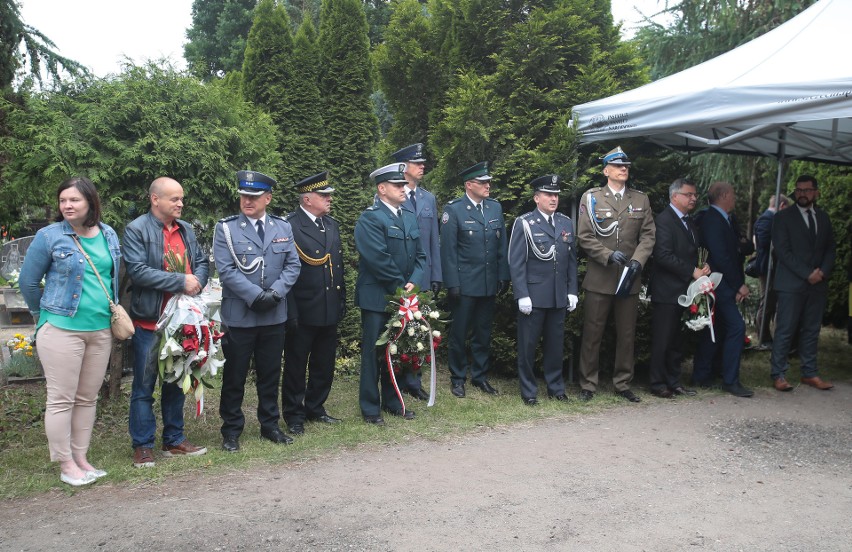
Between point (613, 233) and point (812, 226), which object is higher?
point (812, 226)

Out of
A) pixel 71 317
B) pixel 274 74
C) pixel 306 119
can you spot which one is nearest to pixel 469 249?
pixel 71 317

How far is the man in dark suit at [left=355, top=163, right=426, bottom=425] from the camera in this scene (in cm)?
566

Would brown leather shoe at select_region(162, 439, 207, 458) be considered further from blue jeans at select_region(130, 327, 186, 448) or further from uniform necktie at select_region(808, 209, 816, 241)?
uniform necktie at select_region(808, 209, 816, 241)

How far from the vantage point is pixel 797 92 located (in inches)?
210

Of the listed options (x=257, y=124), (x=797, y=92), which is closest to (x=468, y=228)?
(x=257, y=124)

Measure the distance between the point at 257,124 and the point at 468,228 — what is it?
2.00 metres

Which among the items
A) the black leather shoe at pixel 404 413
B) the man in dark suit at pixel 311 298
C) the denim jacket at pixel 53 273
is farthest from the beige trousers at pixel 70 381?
the black leather shoe at pixel 404 413

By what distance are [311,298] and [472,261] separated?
5.59 feet

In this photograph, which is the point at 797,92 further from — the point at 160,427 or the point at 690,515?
the point at 160,427

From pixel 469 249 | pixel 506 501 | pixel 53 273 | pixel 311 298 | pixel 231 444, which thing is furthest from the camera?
pixel 469 249

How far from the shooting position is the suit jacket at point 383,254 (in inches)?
223

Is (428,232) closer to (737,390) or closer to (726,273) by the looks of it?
(726,273)

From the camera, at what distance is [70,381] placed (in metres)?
4.29

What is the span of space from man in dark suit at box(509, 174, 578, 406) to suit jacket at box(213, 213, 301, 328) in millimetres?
2157
